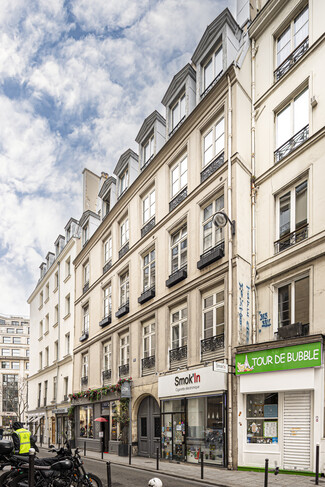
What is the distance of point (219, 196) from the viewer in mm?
18078

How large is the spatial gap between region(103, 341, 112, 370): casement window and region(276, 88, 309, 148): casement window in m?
15.8

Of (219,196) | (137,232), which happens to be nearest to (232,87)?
(219,196)

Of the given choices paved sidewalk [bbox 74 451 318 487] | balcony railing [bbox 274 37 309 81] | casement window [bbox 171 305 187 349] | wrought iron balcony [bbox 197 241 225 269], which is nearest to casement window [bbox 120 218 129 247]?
casement window [bbox 171 305 187 349]

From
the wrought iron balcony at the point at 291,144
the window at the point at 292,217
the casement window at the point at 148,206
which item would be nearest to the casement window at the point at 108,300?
the casement window at the point at 148,206

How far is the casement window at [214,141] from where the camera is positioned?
60.1 feet

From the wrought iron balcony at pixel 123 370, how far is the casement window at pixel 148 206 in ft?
24.8

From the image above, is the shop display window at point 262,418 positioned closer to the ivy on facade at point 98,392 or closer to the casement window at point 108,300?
the ivy on facade at point 98,392

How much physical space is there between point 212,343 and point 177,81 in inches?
481

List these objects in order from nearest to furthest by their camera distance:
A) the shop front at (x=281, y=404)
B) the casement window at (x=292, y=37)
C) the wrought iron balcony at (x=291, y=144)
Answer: the shop front at (x=281, y=404) < the wrought iron balcony at (x=291, y=144) < the casement window at (x=292, y=37)

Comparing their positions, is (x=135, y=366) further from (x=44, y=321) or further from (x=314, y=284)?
(x=44, y=321)

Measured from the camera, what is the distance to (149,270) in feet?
75.6

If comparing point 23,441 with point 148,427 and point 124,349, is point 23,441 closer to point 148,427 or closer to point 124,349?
point 148,427

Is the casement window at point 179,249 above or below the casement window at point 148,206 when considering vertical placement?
below

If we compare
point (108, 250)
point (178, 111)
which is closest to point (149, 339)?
point (108, 250)
